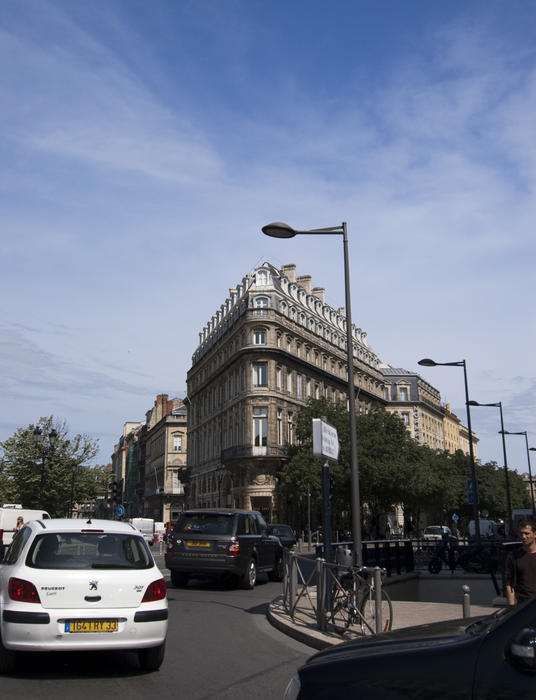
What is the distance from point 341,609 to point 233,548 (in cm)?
704

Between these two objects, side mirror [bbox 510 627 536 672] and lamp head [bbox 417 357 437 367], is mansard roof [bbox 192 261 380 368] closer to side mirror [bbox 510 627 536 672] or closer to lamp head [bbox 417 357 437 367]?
lamp head [bbox 417 357 437 367]

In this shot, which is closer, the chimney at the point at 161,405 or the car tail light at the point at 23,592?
the car tail light at the point at 23,592

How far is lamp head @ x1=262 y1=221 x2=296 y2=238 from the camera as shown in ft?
48.0

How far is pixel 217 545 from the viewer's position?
664 inches

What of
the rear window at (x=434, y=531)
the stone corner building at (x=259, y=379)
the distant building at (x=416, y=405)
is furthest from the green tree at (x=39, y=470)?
the distant building at (x=416, y=405)

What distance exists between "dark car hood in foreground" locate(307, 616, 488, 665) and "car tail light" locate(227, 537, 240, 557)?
13272 mm

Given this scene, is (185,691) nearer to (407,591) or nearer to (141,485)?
(407,591)

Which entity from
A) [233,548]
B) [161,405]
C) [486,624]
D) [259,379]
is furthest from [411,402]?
[486,624]

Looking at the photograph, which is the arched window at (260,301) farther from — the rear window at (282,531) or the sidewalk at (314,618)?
the sidewalk at (314,618)

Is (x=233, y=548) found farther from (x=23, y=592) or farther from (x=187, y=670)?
(x=23, y=592)

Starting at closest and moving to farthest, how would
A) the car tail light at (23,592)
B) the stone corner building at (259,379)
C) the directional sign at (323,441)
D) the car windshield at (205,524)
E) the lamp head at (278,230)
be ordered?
the car tail light at (23,592) < the directional sign at (323,441) < the lamp head at (278,230) < the car windshield at (205,524) < the stone corner building at (259,379)

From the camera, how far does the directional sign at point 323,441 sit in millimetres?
11633

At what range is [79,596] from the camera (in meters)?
7.11

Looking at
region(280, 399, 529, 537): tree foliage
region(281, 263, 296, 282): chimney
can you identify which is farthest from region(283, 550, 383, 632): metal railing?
region(281, 263, 296, 282): chimney
